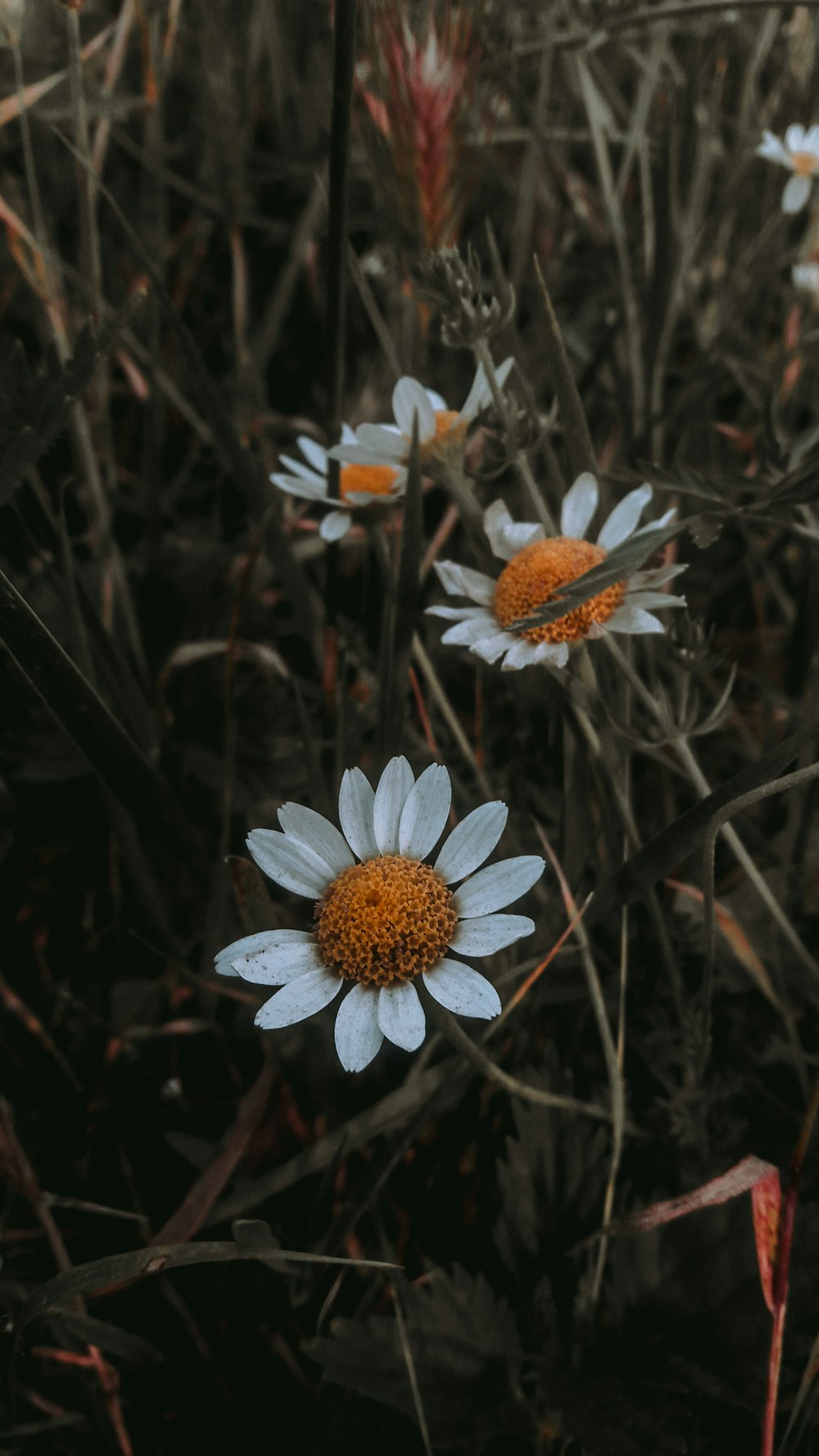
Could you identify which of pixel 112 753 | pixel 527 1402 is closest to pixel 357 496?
pixel 112 753

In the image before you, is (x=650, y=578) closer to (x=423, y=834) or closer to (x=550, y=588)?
(x=550, y=588)

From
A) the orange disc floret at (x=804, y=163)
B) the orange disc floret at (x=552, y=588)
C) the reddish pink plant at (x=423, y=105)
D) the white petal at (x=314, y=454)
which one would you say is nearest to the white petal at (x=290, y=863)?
the orange disc floret at (x=552, y=588)

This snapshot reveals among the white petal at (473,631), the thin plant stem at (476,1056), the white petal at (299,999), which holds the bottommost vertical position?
the thin plant stem at (476,1056)

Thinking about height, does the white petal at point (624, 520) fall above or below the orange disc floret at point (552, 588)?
above

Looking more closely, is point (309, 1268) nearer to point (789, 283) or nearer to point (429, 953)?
point (429, 953)

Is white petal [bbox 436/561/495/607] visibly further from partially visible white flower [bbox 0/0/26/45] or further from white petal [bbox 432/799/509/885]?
partially visible white flower [bbox 0/0/26/45]

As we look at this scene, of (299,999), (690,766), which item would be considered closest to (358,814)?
(299,999)

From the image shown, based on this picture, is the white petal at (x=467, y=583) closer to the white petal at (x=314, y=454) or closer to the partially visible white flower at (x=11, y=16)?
the white petal at (x=314, y=454)
